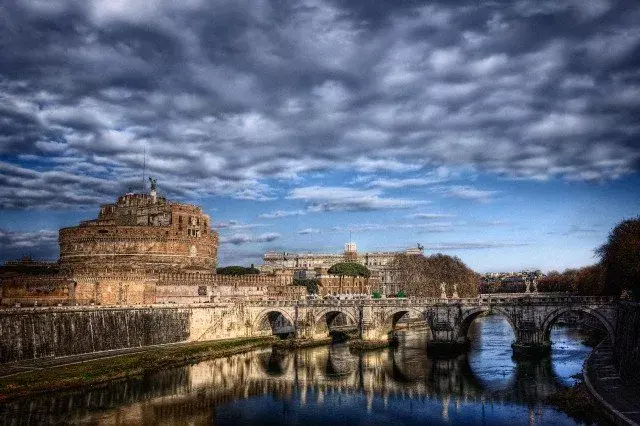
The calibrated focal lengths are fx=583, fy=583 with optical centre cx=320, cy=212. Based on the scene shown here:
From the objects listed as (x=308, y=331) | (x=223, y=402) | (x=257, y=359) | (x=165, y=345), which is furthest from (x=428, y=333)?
(x=223, y=402)

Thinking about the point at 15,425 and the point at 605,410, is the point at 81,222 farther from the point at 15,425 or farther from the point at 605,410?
the point at 605,410

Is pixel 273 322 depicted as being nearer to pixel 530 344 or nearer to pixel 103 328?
pixel 103 328

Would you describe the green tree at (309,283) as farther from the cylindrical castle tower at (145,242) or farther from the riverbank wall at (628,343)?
the riverbank wall at (628,343)

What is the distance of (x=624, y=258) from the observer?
152ft

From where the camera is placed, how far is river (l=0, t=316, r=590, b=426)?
3384cm

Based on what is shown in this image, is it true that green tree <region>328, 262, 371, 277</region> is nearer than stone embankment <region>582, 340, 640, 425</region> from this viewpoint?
No

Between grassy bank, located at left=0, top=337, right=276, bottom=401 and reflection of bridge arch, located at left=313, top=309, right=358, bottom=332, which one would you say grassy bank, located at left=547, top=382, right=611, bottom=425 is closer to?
grassy bank, located at left=0, top=337, right=276, bottom=401

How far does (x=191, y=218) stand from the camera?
288 ft

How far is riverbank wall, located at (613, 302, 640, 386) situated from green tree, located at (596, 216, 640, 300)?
2.43 m

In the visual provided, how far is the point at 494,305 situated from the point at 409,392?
18830 millimetres

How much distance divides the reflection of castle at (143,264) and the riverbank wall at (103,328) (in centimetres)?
464

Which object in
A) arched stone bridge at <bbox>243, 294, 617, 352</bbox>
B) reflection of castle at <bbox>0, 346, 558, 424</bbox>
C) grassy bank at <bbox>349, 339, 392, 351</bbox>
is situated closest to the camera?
reflection of castle at <bbox>0, 346, 558, 424</bbox>

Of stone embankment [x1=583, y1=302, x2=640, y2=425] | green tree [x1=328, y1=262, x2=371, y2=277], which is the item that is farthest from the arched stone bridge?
green tree [x1=328, y1=262, x2=371, y2=277]

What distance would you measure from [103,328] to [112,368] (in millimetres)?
8881
